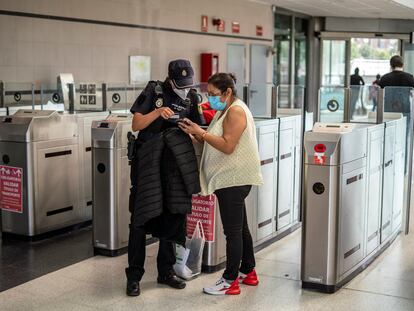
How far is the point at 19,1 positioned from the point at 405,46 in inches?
379

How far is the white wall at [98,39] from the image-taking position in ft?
23.7

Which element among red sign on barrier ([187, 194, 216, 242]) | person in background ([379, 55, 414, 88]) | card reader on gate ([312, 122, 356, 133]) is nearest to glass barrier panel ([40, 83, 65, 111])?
red sign on barrier ([187, 194, 216, 242])

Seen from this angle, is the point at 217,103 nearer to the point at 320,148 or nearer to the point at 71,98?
the point at 320,148

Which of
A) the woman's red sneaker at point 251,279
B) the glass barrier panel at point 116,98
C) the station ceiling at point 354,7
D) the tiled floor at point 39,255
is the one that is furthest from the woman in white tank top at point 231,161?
the station ceiling at point 354,7

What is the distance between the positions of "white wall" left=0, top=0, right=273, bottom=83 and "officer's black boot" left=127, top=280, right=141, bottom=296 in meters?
3.93

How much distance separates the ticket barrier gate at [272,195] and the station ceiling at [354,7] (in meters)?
6.02

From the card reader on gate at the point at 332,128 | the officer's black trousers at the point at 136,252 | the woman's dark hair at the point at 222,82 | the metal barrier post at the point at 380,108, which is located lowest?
the officer's black trousers at the point at 136,252

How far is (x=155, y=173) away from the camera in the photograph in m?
3.76

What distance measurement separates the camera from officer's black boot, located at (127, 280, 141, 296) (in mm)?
3934

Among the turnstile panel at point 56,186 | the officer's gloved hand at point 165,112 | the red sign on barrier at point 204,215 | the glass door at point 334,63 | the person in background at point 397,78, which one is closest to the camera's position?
the officer's gloved hand at point 165,112

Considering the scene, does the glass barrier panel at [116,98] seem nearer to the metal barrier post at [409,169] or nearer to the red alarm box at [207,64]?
the metal barrier post at [409,169]

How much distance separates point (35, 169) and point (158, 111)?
1.88 metres

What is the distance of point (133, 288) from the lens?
3941mm

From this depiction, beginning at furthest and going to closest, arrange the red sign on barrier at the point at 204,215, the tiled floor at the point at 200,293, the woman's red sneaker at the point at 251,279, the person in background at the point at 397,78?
the person in background at the point at 397,78
the red sign on barrier at the point at 204,215
the woman's red sneaker at the point at 251,279
the tiled floor at the point at 200,293
